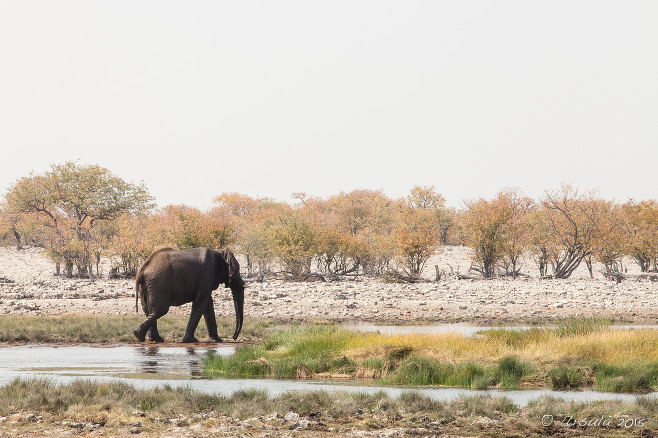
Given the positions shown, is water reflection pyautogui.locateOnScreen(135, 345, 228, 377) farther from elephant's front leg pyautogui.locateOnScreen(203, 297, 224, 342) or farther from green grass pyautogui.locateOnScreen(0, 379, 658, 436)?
green grass pyautogui.locateOnScreen(0, 379, 658, 436)

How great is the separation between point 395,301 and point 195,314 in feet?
57.2

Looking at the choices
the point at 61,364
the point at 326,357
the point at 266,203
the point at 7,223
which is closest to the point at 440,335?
the point at 326,357

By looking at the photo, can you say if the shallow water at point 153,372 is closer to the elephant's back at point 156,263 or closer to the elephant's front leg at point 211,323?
the elephant's front leg at point 211,323

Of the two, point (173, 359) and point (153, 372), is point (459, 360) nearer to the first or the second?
point (153, 372)

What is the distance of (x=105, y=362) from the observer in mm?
19266

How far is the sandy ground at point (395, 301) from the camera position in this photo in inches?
1412

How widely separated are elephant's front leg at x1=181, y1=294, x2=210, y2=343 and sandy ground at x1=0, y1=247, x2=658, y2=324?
10.8 meters

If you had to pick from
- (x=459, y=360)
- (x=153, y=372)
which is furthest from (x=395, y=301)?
(x=153, y=372)

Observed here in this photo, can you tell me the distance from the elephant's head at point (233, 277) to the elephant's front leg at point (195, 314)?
92 centimetres

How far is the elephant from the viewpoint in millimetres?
24031

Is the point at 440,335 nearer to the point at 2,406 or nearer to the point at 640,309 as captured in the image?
the point at 2,406

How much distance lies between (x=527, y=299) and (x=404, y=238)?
58.8ft

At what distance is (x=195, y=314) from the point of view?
79.3 feet

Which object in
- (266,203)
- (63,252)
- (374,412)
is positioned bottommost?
(374,412)
